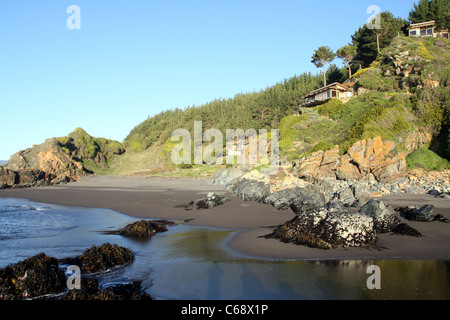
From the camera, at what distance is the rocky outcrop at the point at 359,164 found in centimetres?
2148

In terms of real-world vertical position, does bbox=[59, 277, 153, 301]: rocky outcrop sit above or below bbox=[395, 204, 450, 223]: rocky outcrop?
below

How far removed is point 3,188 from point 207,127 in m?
40.6

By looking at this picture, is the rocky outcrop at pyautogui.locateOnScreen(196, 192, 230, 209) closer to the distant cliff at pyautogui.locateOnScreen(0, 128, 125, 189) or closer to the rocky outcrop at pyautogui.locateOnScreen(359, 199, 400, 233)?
the rocky outcrop at pyautogui.locateOnScreen(359, 199, 400, 233)

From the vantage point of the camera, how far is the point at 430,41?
3906 cm

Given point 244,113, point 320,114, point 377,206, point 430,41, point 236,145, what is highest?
point 430,41

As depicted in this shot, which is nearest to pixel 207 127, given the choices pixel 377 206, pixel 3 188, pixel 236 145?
pixel 236 145

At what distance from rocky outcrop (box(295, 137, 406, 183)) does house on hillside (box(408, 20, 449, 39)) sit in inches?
1244

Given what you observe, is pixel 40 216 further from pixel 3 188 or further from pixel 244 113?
pixel 244 113

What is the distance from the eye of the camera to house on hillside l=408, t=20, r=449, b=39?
43.2 m

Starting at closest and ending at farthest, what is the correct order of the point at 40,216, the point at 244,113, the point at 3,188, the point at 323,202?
the point at 323,202 < the point at 40,216 < the point at 3,188 < the point at 244,113
